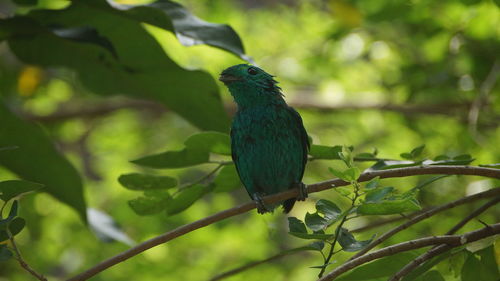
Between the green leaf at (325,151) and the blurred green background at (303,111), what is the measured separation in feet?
3.38

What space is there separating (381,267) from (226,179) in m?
0.79

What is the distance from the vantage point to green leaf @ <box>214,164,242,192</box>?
254cm

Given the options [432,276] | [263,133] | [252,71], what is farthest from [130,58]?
[432,276]

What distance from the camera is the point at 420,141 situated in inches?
199

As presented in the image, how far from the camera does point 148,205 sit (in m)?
2.37

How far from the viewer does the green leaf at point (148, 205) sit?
2.34 m

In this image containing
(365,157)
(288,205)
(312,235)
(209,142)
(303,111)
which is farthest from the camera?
(303,111)

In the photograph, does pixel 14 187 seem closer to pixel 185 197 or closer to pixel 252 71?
pixel 185 197

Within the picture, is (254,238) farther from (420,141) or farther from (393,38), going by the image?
(393,38)

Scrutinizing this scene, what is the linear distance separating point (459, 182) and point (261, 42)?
2.27 metres

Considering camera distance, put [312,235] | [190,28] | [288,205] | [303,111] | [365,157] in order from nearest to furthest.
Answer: [312,235] → [365,157] → [190,28] → [288,205] → [303,111]

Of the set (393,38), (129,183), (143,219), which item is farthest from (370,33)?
(129,183)

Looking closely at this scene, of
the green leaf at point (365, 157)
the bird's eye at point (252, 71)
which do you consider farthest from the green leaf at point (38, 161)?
the green leaf at point (365, 157)

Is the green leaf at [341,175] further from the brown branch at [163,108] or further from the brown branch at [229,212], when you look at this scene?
the brown branch at [163,108]
